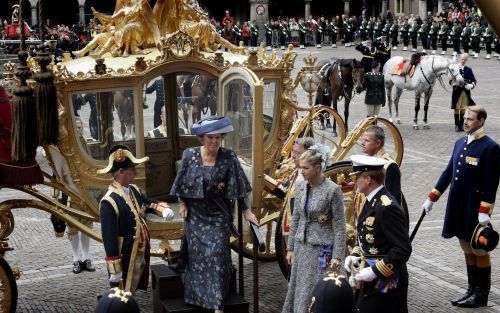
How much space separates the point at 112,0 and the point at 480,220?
1914 inches

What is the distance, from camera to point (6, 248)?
746cm

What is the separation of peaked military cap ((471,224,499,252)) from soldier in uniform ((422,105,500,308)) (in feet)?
0.20

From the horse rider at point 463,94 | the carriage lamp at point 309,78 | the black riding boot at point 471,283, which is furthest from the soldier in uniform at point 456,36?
the black riding boot at point 471,283

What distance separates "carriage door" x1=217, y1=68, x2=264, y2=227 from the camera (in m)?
7.46

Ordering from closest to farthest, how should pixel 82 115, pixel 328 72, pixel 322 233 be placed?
pixel 322 233 < pixel 82 115 < pixel 328 72

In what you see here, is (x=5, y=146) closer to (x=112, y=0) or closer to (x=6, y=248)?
(x=6, y=248)

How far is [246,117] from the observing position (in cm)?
809

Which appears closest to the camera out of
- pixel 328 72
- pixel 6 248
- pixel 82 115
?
pixel 6 248

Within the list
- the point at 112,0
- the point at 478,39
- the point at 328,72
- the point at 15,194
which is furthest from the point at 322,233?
the point at 112,0

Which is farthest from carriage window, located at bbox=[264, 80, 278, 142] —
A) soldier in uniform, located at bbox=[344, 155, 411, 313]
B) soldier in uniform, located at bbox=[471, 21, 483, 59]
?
soldier in uniform, located at bbox=[471, 21, 483, 59]

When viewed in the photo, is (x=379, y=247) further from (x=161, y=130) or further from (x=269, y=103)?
(x=161, y=130)

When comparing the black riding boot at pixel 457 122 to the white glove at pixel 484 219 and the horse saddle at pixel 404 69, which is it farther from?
the white glove at pixel 484 219

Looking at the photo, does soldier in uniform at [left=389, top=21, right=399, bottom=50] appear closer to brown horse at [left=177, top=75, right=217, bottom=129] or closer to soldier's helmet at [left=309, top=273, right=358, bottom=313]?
brown horse at [left=177, top=75, right=217, bottom=129]

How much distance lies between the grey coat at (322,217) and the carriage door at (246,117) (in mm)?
948
